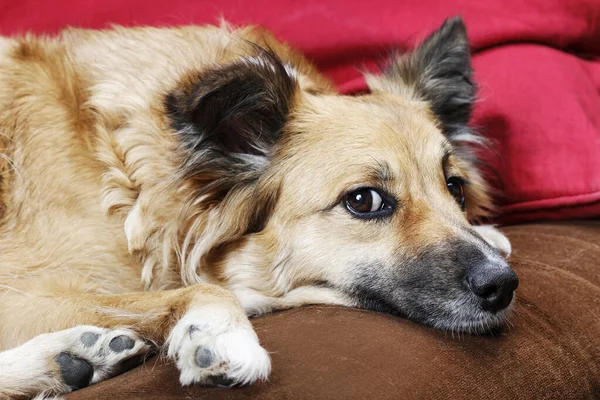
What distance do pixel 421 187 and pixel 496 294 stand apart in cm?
39

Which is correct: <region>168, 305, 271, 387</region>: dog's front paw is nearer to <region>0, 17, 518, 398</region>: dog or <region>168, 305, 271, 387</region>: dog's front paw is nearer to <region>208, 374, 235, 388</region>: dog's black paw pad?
<region>208, 374, 235, 388</region>: dog's black paw pad

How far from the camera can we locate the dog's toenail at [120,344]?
156 centimetres

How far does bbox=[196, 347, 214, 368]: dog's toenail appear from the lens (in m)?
1.36

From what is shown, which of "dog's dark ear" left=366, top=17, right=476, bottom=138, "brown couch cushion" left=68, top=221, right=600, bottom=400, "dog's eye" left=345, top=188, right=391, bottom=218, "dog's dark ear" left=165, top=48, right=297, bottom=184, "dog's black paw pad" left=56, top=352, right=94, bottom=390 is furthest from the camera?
"dog's dark ear" left=366, top=17, right=476, bottom=138

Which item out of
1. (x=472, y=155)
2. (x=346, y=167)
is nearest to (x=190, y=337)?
(x=346, y=167)

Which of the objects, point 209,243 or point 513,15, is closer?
point 209,243

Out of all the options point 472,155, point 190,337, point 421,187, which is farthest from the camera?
point 472,155

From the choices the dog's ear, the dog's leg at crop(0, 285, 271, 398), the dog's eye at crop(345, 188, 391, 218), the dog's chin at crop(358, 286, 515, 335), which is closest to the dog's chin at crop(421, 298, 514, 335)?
the dog's chin at crop(358, 286, 515, 335)

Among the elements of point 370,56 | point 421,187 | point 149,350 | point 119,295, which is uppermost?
point 370,56

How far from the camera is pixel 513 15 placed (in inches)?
101

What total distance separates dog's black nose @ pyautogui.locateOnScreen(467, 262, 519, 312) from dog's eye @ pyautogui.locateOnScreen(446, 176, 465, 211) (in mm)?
502

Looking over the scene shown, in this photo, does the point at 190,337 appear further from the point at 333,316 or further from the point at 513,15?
the point at 513,15

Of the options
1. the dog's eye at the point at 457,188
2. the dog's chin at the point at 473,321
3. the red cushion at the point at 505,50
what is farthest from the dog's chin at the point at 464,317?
Result: the red cushion at the point at 505,50

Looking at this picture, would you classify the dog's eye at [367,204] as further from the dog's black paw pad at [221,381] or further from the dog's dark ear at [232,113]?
the dog's black paw pad at [221,381]
